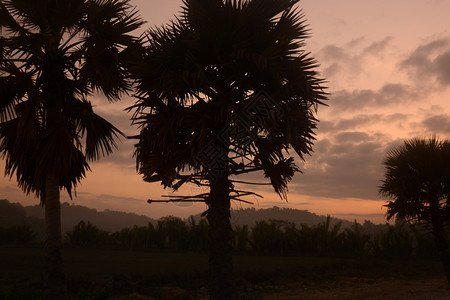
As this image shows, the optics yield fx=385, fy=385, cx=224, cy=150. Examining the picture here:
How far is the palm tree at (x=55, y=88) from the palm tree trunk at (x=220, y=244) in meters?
3.54

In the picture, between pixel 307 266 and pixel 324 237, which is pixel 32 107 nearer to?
pixel 307 266

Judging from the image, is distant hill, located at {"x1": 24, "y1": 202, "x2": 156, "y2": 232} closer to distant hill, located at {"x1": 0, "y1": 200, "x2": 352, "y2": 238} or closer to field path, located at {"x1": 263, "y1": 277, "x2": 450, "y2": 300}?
distant hill, located at {"x1": 0, "y1": 200, "x2": 352, "y2": 238}

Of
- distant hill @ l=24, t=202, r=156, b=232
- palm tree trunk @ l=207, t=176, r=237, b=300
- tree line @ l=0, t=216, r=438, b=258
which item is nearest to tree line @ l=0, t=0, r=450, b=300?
palm tree trunk @ l=207, t=176, r=237, b=300

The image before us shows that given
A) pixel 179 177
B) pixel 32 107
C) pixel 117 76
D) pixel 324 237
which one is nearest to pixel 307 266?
pixel 324 237

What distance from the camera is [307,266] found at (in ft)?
50.5

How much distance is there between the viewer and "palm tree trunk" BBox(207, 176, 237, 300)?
7.20 m

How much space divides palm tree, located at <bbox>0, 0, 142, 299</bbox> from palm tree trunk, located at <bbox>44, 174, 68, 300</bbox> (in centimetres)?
2

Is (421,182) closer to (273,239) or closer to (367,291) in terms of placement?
(367,291)

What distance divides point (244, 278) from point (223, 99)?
23.3ft

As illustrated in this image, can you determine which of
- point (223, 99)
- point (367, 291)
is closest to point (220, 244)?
point (223, 99)

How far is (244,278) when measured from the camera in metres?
12.4

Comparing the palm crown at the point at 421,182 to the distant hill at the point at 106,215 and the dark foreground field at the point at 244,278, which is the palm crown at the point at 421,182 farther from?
the distant hill at the point at 106,215

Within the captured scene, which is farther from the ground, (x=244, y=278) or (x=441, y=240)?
(x=441, y=240)

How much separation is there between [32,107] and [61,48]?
1.68 meters
